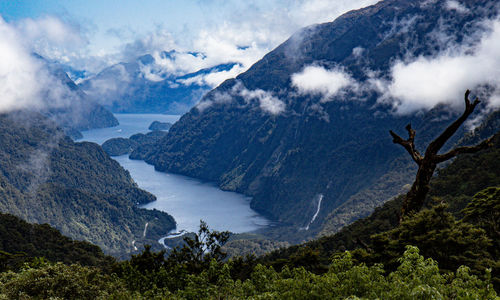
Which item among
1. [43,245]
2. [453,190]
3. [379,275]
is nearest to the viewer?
[379,275]

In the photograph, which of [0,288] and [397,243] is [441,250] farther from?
[0,288]

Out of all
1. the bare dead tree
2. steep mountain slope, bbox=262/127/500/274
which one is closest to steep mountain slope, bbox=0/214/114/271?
A: steep mountain slope, bbox=262/127/500/274

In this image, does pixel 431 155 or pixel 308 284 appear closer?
pixel 308 284

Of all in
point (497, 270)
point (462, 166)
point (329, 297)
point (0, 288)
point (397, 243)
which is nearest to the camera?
point (329, 297)

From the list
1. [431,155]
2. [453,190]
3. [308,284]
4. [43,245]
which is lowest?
[43,245]

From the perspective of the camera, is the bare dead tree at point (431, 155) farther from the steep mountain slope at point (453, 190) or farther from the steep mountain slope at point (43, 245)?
the steep mountain slope at point (43, 245)

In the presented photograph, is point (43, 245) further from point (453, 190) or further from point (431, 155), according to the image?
point (431, 155)

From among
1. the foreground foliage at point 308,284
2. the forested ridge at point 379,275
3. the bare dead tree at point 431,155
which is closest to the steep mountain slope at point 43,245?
the forested ridge at point 379,275

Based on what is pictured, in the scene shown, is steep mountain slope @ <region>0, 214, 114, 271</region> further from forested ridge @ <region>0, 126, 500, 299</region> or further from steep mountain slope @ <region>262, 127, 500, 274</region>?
forested ridge @ <region>0, 126, 500, 299</region>

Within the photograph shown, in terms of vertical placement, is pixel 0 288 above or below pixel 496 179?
below

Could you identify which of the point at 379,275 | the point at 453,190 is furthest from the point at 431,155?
the point at 453,190

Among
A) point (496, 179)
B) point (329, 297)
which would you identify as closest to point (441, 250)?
point (329, 297)
